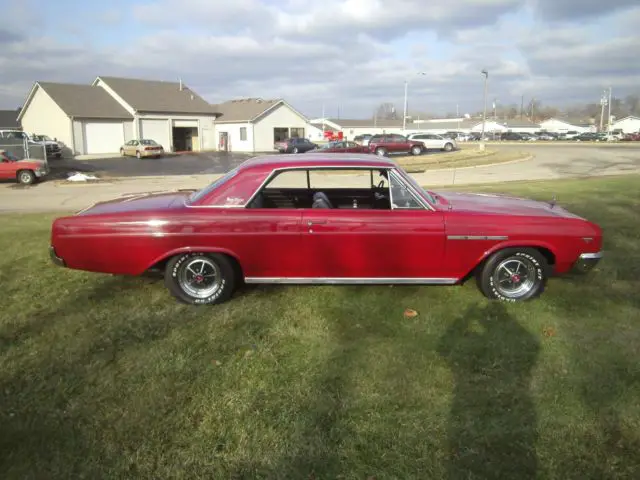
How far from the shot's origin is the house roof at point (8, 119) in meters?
52.6

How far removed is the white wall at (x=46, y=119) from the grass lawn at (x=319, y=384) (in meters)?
39.0

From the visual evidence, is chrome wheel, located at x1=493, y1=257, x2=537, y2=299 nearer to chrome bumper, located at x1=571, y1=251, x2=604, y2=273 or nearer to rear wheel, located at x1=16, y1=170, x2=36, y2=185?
chrome bumper, located at x1=571, y1=251, x2=604, y2=273

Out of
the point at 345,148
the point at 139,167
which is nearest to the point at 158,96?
the point at 139,167

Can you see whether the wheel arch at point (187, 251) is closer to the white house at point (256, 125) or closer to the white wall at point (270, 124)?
the white house at point (256, 125)

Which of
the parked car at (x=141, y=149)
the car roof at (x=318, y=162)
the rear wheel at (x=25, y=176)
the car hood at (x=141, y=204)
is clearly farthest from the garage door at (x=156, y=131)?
the car roof at (x=318, y=162)

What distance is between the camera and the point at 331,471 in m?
2.57

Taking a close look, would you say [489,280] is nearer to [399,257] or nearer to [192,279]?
[399,257]

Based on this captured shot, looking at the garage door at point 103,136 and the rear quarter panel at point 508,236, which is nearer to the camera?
the rear quarter panel at point 508,236

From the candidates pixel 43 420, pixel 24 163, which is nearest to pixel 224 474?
pixel 43 420

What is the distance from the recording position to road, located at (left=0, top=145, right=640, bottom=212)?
15.3m

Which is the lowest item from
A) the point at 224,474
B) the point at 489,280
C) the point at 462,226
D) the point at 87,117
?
the point at 224,474

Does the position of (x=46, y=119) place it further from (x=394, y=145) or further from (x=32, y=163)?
(x=394, y=145)

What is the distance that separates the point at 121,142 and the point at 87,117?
322 centimetres

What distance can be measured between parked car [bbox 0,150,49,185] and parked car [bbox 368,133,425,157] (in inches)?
808
